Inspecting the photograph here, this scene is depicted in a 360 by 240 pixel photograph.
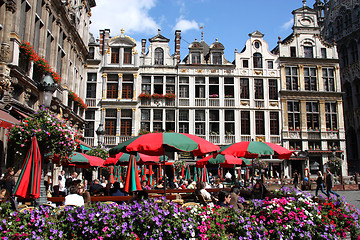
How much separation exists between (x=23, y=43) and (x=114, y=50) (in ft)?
57.7

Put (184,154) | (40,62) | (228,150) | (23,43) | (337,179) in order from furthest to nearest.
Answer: (184,154) → (337,179) → (40,62) → (23,43) → (228,150)

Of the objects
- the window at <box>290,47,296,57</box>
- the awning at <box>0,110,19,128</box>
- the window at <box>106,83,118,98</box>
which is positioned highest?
the window at <box>290,47,296,57</box>

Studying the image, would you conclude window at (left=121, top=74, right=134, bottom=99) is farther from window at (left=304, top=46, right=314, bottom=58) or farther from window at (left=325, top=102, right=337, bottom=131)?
window at (left=325, top=102, right=337, bottom=131)

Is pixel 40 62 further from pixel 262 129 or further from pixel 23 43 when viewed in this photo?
pixel 262 129

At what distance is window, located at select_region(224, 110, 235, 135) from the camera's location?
104 ft

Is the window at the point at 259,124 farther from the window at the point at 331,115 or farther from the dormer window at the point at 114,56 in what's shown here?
the dormer window at the point at 114,56

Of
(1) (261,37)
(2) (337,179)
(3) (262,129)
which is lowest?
(2) (337,179)

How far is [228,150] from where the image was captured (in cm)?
1093

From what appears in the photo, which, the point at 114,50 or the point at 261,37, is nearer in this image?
the point at 114,50

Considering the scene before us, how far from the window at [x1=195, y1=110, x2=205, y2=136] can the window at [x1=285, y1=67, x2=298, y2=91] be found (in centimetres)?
974

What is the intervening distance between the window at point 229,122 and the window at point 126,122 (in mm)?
9563

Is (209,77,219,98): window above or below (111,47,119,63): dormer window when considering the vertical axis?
below

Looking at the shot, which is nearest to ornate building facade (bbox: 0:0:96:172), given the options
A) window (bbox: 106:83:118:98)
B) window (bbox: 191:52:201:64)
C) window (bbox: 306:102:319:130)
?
window (bbox: 106:83:118:98)

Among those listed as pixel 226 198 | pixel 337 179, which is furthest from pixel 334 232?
pixel 337 179
